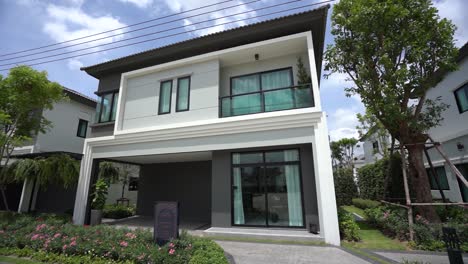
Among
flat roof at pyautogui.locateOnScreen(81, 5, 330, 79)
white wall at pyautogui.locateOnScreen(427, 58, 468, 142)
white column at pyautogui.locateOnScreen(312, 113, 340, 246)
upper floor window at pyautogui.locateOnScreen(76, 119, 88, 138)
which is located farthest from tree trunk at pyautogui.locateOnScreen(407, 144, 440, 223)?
upper floor window at pyautogui.locateOnScreen(76, 119, 88, 138)

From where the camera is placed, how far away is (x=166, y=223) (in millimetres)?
5547

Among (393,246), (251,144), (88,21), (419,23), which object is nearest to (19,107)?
(88,21)

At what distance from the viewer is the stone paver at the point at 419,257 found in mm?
4908

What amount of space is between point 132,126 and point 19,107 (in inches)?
189

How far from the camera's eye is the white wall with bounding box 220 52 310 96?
29.1ft

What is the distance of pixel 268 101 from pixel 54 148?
1344 cm

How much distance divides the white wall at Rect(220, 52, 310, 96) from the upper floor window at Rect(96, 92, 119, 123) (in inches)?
212

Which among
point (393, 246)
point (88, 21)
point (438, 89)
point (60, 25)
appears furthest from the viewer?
point (438, 89)

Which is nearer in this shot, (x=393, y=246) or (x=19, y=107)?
(x=393, y=246)

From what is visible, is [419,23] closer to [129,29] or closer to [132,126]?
[129,29]

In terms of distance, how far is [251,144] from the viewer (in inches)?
297

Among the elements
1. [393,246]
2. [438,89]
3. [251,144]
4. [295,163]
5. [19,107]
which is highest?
[438,89]

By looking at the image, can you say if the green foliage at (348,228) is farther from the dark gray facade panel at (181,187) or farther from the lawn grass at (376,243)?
the dark gray facade panel at (181,187)

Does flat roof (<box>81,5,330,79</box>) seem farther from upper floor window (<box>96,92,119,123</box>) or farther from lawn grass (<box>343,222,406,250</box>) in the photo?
lawn grass (<box>343,222,406,250</box>)
